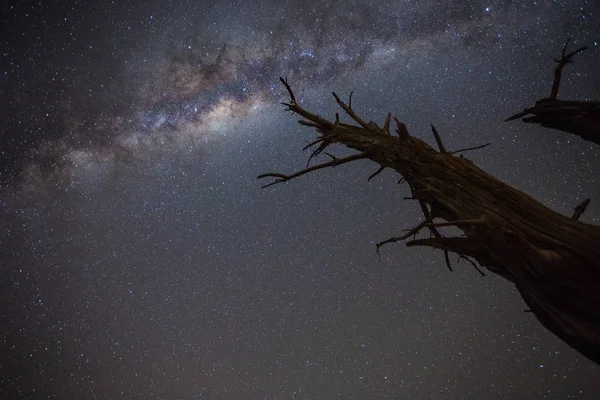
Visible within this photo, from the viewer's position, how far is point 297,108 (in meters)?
3.32

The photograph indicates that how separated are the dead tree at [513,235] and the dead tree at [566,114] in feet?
2.03

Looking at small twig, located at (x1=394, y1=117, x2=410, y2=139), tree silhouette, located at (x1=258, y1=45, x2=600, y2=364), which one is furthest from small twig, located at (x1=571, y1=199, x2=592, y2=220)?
small twig, located at (x1=394, y1=117, x2=410, y2=139)

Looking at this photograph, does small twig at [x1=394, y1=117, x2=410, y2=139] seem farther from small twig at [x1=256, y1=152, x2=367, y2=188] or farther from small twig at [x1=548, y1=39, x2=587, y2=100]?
small twig at [x1=548, y1=39, x2=587, y2=100]

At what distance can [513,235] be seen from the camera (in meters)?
2.33

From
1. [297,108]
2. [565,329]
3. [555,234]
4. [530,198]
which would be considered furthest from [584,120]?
[297,108]

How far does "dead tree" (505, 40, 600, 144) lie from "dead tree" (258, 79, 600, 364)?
2.03 feet

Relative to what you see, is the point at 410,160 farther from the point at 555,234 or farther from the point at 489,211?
the point at 555,234

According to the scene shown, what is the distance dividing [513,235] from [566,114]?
1259mm

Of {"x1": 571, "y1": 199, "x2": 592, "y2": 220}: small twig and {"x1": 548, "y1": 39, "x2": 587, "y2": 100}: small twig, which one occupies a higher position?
{"x1": 548, "y1": 39, "x2": 587, "y2": 100}: small twig

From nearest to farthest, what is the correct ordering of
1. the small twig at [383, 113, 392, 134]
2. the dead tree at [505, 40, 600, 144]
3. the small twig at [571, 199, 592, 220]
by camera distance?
the small twig at [571, 199, 592, 220] → the dead tree at [505, 40, 600, 144] → the small twig at [383, 113, 392, 134]

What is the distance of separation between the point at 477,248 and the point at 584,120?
1.29 metres

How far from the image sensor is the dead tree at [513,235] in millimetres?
2260

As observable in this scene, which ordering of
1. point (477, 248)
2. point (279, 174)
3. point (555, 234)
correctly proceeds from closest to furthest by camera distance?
1. point (555, 234)
2. point (477, 248)
3. point (279, 174)

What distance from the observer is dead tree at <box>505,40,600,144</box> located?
9.55ft
